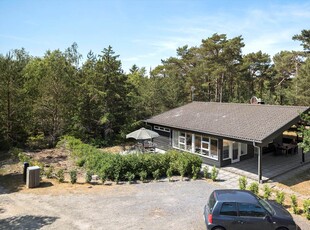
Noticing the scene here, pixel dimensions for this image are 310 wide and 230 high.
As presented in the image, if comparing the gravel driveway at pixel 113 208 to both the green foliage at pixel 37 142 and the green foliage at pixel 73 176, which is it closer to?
the green foliage at pixel 73 176

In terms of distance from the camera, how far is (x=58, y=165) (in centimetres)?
1711

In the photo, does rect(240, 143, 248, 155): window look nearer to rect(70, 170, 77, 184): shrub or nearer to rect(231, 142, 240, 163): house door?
rect(231, 142, 240, 163): house door

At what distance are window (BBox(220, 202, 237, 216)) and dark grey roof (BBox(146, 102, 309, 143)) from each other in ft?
22.3

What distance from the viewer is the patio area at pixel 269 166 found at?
1518 cm

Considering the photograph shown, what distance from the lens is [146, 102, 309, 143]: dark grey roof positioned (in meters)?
15.1

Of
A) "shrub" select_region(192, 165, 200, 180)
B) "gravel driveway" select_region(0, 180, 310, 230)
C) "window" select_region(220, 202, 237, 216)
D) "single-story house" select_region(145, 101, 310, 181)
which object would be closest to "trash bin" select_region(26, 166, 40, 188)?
"gravel driveway" select_region(0, 180, 310, 230)

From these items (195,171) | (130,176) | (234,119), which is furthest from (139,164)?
(234,119)

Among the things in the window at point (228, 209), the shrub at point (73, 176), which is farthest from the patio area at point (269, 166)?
the shrub at point (73, 176)

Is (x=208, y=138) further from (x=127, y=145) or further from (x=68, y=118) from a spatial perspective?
(x=68, y=118)

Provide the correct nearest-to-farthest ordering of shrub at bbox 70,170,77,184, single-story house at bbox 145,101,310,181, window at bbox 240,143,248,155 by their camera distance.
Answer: shrub at bbox 70,170,77,184 → single-story house at bbox 145,101,310,181 → window at bbox 240,143,248,155

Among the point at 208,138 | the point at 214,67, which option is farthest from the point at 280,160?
the point at 214,67

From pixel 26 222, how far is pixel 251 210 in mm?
7698

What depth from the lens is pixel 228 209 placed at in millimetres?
7883

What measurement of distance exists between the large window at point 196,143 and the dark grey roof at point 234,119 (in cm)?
92
